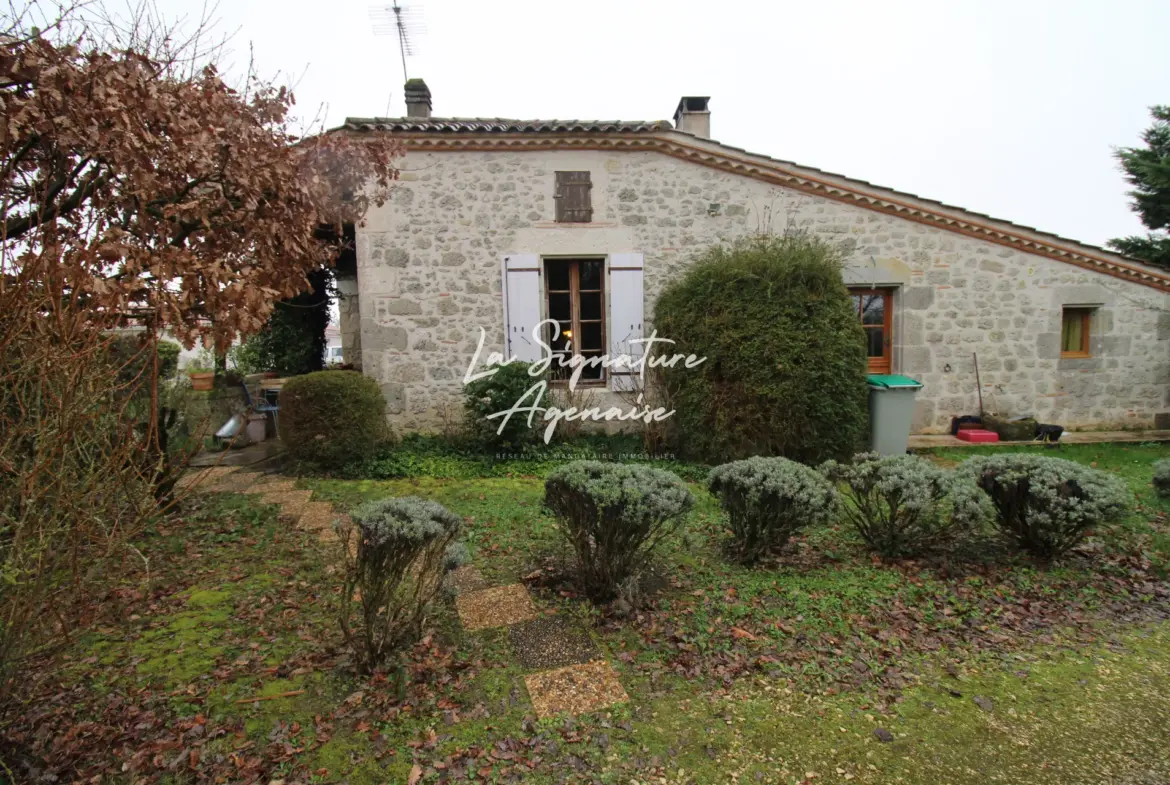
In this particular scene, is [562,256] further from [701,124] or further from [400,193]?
[701,124]

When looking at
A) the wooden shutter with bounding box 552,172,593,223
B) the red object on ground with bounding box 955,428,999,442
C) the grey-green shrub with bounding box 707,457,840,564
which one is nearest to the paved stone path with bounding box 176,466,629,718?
the grey-green shrub with bounding box 707,457,840,564

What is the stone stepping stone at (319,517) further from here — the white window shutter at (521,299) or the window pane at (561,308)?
the window pane at (561,308)

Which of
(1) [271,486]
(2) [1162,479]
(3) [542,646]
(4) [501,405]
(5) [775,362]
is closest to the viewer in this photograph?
(3) [542,646]

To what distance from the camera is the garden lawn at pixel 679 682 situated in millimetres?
1905

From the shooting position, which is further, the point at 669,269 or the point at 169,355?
the point at 169,355

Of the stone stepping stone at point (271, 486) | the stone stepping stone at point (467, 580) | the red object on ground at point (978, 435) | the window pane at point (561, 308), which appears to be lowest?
the stone stepping stone at point (467, 580)

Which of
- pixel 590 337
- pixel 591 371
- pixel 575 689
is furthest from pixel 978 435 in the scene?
pixel 575 689

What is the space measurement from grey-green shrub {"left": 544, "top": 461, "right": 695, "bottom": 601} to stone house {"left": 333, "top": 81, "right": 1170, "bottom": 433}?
407cm

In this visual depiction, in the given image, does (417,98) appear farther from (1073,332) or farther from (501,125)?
(1073,332)

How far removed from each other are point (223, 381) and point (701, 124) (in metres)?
7.85

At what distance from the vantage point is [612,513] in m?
2.83

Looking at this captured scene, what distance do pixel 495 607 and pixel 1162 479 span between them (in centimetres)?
Result: 513

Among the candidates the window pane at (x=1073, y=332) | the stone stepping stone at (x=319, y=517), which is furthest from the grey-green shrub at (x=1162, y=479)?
the stone stepping stone at (x=319, y=517)

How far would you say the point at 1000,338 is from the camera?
293 inches
